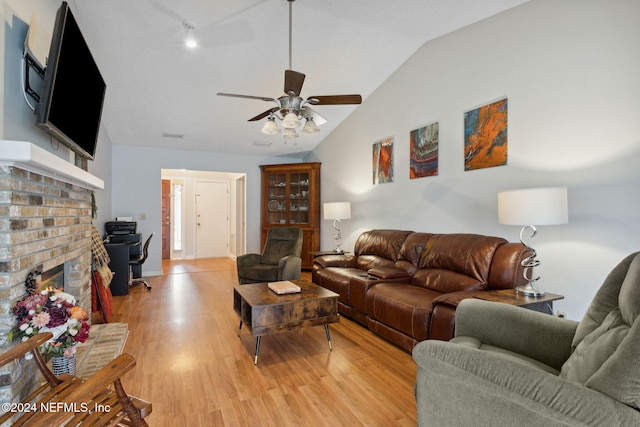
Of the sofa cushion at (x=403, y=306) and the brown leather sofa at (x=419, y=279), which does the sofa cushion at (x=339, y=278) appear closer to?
the brown leather sofa at (x=419, y=279)

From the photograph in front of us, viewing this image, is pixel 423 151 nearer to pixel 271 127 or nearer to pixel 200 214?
pixel 271 127

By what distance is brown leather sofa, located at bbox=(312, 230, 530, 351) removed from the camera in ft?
7.98

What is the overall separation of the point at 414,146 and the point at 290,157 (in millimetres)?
3556

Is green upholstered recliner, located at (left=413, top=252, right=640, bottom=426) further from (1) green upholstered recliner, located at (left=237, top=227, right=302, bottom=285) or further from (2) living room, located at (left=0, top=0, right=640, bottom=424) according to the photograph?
(1) green upholstered recliner, located at (left=237, top=227, right=302, bottom=285)

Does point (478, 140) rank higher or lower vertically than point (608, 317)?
higher

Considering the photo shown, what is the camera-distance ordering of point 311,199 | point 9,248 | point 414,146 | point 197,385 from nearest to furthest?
1. point 9,248
2. point 197,385
3. point 414,146
4. point 311,199

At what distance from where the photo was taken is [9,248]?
4.66ft

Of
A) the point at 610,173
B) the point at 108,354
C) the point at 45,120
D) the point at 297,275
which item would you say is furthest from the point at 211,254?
the point at 610,173

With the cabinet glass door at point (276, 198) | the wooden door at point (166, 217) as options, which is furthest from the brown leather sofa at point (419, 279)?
the wooden door at point (166, 217)

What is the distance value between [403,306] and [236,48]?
3.14m

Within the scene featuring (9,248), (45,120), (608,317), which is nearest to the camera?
(608,317)

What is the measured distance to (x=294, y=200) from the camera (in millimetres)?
6473

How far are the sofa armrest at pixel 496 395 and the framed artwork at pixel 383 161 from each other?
3327 mm

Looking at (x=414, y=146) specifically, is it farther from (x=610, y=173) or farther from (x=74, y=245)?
(x=74, y=245)
